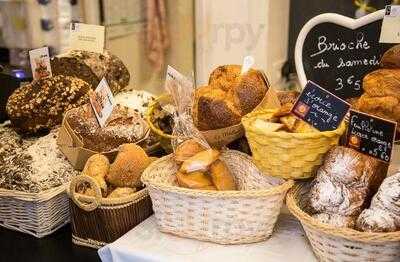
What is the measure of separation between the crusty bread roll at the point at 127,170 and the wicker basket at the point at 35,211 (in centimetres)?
18

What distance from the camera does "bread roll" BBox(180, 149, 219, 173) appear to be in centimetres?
114

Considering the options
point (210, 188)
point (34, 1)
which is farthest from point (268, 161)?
point (34, 1)

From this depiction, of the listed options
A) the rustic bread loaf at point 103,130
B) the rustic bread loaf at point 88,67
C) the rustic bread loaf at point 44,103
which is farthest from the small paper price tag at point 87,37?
the rustic bread loaf at point 103,130

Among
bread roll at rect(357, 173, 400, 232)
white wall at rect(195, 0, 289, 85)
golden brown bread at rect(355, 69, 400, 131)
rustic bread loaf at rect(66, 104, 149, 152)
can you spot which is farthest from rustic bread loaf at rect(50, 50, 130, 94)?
white wall at rect(195, 0, 289, 85)

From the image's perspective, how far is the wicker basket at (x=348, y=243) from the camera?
90 centimetres

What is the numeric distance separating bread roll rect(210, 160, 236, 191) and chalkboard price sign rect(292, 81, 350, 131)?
0.22m

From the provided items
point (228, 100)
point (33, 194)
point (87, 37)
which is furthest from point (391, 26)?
point (87, 37)

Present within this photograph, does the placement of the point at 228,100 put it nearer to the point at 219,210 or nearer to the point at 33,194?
the point at 219,210

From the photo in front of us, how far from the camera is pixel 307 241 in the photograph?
1141 mm

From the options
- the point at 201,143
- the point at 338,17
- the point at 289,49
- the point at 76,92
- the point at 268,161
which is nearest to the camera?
the point at 268,161

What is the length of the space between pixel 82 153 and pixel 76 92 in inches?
11.7

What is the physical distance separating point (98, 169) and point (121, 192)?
10cm

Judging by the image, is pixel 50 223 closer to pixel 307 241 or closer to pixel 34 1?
pixel 307 241

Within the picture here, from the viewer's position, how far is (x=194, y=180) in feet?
3.74
